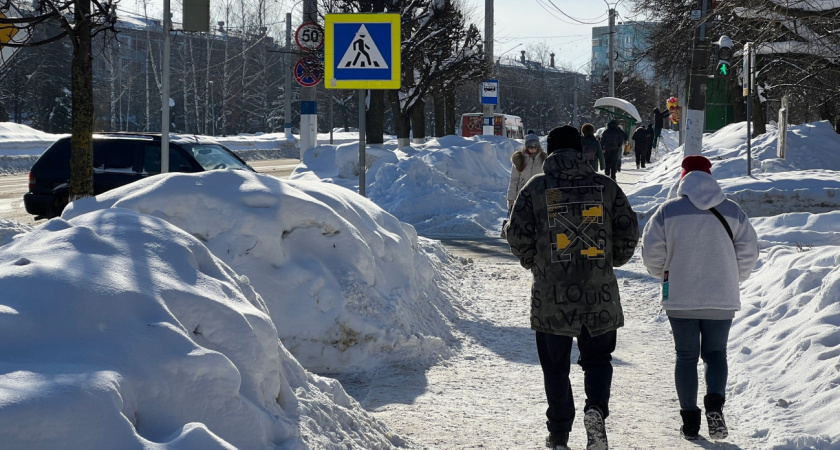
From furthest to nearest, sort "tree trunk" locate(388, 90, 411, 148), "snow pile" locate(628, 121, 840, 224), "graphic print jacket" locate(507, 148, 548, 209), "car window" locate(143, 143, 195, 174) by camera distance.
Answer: "tree trunk" locate(388, 90, 411, 148) < "snow pile" locate(628, 121, 840, 224) < "car window" locate(143, 143, 195, 174) < "graphic print jacket" locate(507, 148, 548, 209)

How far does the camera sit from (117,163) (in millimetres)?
14172

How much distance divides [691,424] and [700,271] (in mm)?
808

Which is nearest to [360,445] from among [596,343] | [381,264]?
[596,343]

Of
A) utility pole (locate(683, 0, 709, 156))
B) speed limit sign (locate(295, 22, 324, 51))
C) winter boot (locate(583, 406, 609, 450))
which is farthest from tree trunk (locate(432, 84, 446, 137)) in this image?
winter boot (locate(583, 406, 609, 450))

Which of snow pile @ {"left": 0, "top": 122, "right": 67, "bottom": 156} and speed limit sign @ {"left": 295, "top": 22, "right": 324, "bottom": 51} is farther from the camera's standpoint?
snow pile @ {"left": 0, "top": 122, "right": 67, "bottom": 156}

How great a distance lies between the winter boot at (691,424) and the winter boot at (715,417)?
6 centimetres

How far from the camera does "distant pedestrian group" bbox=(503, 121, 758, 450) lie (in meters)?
4.83

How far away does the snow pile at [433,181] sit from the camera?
17500 millimetres

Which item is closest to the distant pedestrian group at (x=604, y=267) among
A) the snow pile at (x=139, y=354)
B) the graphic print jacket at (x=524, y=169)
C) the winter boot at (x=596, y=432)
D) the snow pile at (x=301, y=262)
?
the winter boot at (x=596, y=432)

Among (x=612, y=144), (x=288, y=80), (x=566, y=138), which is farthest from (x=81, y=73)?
(x=288, y=80)

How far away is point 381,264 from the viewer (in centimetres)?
804

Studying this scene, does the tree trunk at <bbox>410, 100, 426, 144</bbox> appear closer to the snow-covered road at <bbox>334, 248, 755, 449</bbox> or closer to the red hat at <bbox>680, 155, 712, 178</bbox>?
the snow-covered road at <bbox>334, 248, 755, 449</bbox>

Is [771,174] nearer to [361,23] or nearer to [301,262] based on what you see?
[361,23]

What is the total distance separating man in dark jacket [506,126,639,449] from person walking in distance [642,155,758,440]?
414 millimetres
